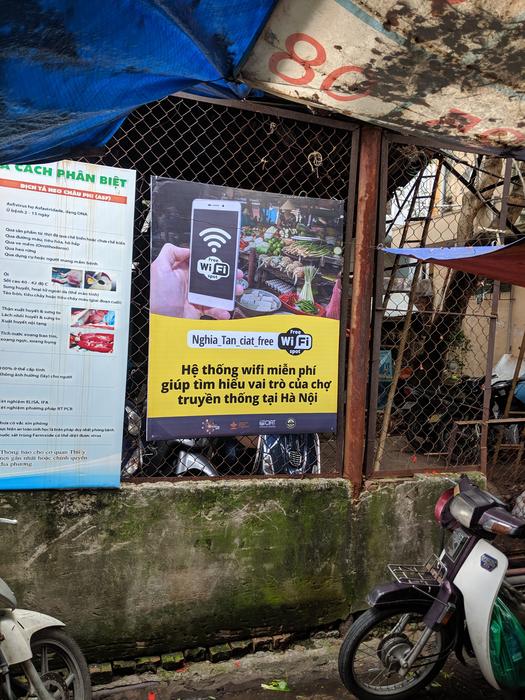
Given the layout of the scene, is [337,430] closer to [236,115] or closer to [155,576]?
[155,576]

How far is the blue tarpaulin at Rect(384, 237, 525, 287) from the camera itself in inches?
97.9

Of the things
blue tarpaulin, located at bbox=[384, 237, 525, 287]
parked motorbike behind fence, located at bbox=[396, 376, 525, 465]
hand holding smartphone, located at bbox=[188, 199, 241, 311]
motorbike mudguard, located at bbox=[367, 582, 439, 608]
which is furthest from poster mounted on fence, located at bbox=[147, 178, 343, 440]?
parked motorbike behind fence, located at bbox=[396, 376, 525, 465]

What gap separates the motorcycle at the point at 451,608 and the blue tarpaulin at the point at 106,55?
2.29 metres

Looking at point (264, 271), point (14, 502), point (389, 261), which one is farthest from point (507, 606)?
point (389, 261)

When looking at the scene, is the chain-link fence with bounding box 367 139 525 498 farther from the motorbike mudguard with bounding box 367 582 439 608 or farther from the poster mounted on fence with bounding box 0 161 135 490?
the poster mounted on fence with bounding box 0 161 135 490

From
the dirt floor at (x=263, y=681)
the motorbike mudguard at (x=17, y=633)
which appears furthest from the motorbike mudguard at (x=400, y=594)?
the motorbike mudguard at (x=17, y=633)

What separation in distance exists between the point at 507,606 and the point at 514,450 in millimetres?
4325

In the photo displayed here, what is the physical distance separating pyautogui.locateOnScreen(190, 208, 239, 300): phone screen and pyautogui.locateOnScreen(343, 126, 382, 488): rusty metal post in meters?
0.86

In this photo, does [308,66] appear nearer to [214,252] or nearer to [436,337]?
[214,252]

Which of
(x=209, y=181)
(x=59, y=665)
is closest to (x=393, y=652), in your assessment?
(x=59, y=665)

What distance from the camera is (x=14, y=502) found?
2879mm

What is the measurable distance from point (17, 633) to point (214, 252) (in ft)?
7.03

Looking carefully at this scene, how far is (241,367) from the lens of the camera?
3.35 metres

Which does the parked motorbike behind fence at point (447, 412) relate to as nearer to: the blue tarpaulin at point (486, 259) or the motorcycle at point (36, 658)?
the blue tarpaulin at point (486, 259)
